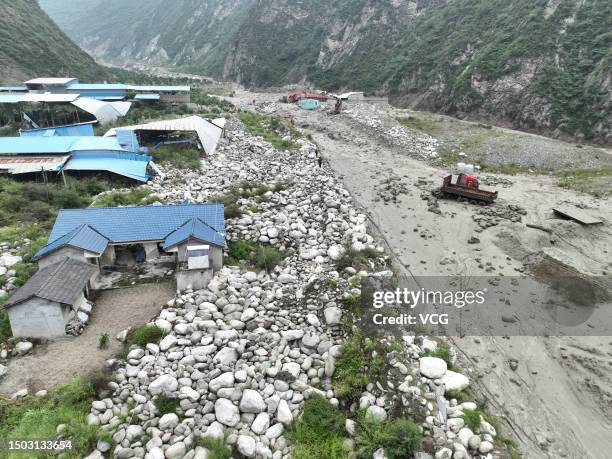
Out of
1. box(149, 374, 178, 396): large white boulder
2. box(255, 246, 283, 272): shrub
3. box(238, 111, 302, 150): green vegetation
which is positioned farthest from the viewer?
box(238, 111, 302, 150): green vegetation

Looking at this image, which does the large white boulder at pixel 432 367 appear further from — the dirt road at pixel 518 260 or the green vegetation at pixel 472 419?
the dirt road at pixel 518 260

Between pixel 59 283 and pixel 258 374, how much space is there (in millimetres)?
7596

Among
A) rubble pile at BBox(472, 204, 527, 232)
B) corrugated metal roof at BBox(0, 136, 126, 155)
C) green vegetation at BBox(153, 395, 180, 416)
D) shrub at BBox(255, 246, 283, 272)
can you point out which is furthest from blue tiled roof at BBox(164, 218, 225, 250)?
rubble pile at BBox(472, 204, 527, 232)

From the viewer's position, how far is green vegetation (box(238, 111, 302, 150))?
35.2 metres

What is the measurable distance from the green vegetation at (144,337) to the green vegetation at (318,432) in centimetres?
525

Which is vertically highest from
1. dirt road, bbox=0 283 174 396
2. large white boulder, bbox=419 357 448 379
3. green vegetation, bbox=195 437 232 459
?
large white boulder, bbox=419 357 448 379

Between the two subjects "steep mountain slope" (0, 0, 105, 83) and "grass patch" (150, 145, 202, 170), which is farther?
"steep mountain slope" (0, 0, 105, 83)

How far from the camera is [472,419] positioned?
10.1 metres

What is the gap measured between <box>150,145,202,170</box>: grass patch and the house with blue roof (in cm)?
1123

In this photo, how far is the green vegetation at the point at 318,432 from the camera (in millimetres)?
9359

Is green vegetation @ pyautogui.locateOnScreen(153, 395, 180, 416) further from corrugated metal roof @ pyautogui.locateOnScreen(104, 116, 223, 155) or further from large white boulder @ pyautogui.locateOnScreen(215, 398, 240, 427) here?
corrugated metal roof @ pyautogui.locateOnScreen(104, 116, 223, 155)

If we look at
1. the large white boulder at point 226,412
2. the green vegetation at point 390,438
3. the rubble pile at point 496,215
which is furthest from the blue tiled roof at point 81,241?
the rubble pile at point 496,215

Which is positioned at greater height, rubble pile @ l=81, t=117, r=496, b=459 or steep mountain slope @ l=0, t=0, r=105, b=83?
steep mountain slope @ l=0, t=0, r=105, b=83

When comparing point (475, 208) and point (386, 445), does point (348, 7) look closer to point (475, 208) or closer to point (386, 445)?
point (475, 208)
